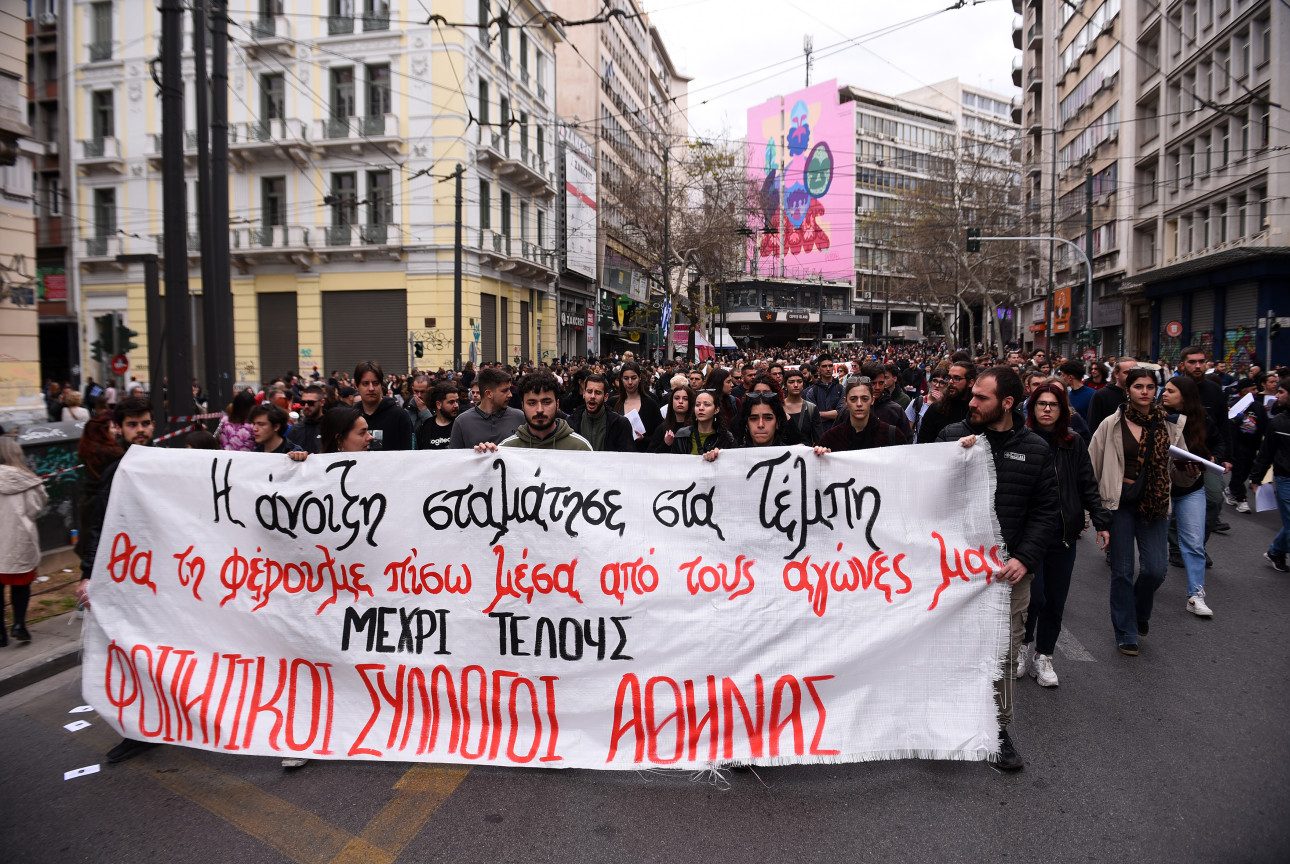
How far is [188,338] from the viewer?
819cm

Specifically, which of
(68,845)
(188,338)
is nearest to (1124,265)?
(188,338)

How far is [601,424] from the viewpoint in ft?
24.5

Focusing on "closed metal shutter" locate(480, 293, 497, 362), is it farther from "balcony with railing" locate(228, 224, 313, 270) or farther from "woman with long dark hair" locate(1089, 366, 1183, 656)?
"woman with long dark hair" locate(1089, 366, 1183, 656)

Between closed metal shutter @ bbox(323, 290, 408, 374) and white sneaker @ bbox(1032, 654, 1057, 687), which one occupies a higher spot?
closed metal shutter @ bbox(323, 290, 408, 374)

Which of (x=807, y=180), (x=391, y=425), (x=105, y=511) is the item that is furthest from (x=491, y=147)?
(x=807, y=180)

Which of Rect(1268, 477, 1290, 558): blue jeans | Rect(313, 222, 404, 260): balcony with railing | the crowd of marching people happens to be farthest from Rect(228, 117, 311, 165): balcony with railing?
Rect(1268, 477, 1290, 558): blue jeans

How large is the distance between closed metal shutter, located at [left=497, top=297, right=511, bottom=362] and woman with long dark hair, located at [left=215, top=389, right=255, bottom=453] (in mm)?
28291

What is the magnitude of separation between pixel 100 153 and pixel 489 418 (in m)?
35.3

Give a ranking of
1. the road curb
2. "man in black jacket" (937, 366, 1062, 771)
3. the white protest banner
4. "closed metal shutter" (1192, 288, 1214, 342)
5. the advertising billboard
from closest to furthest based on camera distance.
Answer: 1. the white protest banner
2. "man in black jacket" (937, 366, 1062, 771)
3. the road curb
4. "closed metal shutter" (1192, 288, 1214, 342)
5. the advertising billboard

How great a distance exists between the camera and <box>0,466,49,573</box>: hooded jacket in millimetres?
5629

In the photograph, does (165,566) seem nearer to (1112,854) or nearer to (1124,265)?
(1112,854)

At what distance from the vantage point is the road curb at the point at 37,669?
512cm

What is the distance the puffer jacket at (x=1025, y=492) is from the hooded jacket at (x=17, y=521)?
5904 mm

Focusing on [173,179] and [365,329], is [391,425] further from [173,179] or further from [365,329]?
[365,329]
